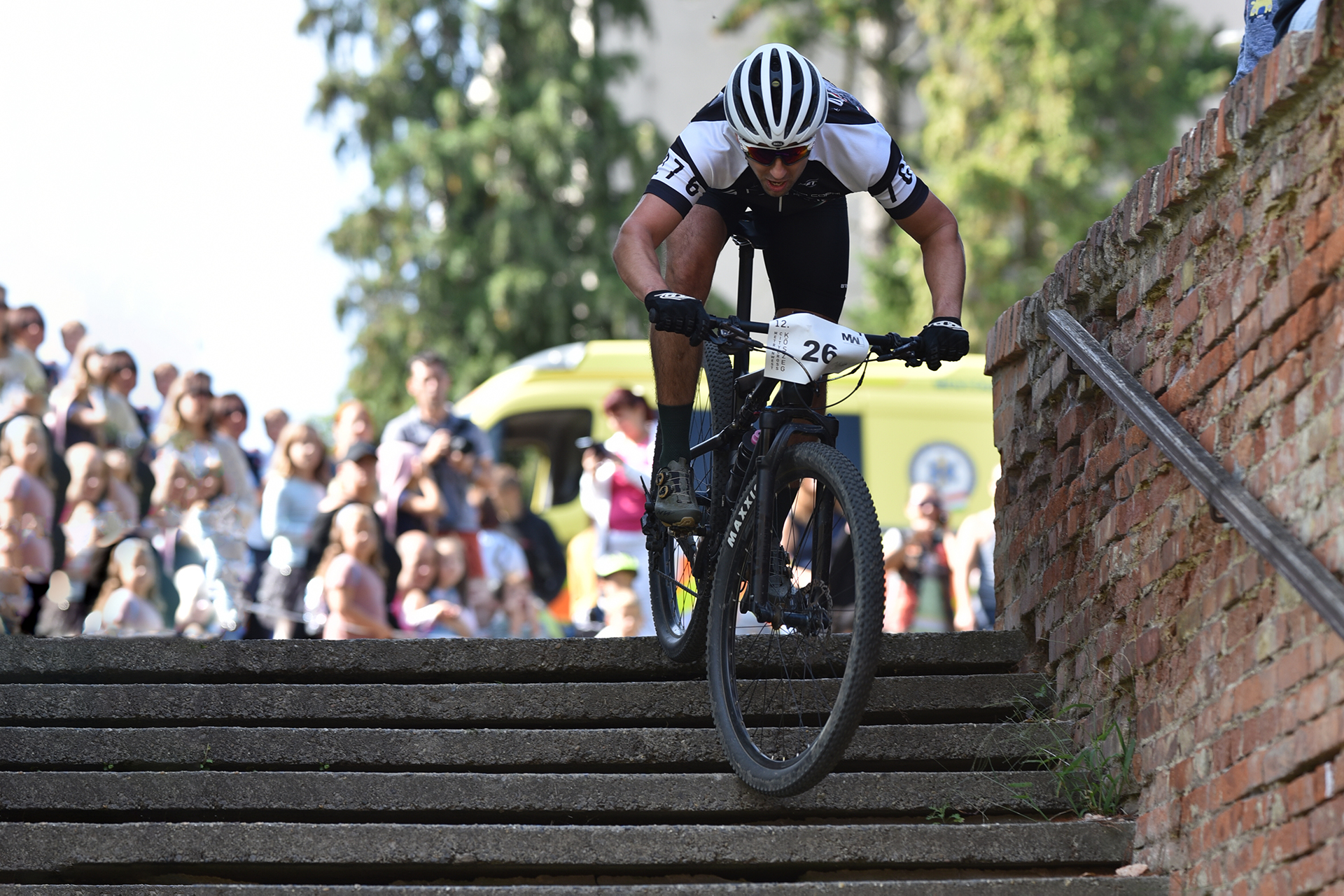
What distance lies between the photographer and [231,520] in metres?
9.90

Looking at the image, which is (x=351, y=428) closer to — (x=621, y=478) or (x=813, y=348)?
(x=621, y=478)

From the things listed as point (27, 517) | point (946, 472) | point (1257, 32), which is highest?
point (946, 472)

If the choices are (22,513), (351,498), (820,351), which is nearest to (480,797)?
(820,351)

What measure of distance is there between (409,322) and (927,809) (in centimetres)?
2119

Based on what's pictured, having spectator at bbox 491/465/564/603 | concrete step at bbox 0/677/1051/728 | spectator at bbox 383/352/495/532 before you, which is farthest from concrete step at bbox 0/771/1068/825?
spectator at bbox 491/465/564/603

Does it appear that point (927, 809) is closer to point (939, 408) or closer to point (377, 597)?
point (377, 597)

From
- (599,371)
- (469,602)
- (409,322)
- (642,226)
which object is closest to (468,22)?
(409,322)

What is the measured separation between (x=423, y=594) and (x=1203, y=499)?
19.4 ft

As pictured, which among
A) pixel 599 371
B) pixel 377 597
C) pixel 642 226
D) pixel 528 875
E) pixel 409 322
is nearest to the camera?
pixel 528 875

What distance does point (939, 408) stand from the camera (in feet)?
45.3

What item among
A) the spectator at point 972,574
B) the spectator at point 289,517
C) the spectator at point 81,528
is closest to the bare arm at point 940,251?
the spectator at point 289,517

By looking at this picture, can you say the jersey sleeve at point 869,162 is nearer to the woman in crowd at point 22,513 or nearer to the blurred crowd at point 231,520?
the blurred crowd at point 231,520

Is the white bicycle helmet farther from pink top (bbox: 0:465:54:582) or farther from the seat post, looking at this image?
pink top (bbox: 0:465:54:582)

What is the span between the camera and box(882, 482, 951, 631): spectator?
1125cm
